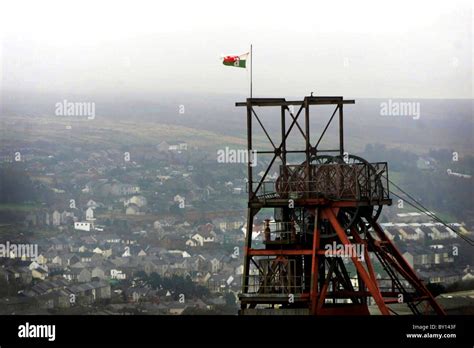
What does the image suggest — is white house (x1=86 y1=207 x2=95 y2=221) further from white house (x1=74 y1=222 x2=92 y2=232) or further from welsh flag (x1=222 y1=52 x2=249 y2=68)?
welsh flag (x1=222 y1=52 x2=249 y2=68)

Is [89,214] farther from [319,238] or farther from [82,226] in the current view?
[319,238]

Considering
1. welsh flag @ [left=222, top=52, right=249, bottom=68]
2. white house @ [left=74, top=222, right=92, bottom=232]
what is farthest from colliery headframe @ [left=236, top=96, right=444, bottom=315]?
white house @ [left=74, top=222, right=92, bottom=232]

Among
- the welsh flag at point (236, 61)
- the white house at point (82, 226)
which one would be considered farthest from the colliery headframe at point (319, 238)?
the white house at point (82, 226)

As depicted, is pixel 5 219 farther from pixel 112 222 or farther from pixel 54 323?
pixel 54 323

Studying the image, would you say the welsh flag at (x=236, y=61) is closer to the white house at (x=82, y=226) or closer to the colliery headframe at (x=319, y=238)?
the colliery headframe at (x=319, y=238)

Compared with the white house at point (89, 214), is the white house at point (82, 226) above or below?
below

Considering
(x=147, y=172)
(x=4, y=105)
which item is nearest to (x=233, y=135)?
(x=147, y=172)
